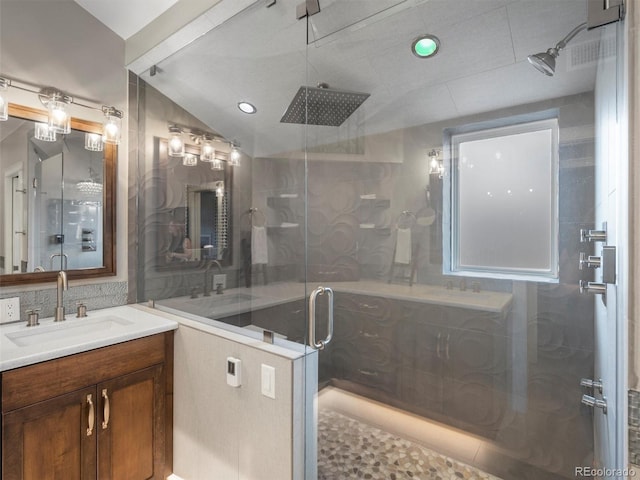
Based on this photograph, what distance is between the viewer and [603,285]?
1.07 meters

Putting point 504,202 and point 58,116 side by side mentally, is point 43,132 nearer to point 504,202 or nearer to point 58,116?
point 58,116

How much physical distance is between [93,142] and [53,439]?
1643 millimetres

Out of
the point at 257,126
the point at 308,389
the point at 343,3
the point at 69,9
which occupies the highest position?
the point at 69,9

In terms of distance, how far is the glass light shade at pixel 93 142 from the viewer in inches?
81.0

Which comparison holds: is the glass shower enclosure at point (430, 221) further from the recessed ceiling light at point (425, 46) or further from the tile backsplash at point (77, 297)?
the tile backsplash at point (77, 297)

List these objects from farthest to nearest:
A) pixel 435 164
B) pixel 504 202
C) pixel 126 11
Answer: pixel 126 11
pixel 435 164
pixel 504 202

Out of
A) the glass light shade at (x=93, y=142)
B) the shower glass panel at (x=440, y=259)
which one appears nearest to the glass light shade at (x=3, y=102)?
the glass light shade at (x=93, y=142)

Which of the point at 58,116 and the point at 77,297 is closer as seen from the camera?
the point at 58,116

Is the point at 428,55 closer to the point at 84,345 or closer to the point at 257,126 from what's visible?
the point at 257,126

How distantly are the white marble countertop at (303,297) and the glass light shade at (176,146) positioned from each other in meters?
0.90

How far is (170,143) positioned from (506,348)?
215cm

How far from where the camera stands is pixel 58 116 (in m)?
1.89

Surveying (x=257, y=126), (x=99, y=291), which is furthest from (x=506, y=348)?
(x=99, y=291)

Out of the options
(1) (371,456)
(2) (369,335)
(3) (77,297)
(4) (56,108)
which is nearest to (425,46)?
(2) (369,335)
